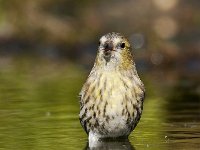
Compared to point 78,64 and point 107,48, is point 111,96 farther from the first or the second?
point 78,64

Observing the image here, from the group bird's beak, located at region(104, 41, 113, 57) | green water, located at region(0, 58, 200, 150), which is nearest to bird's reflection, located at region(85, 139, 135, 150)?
green water, located at region(0, 58, 200, 150)

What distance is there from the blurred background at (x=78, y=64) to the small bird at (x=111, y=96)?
0.25m

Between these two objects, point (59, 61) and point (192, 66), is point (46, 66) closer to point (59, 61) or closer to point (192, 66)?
point (59, 61)

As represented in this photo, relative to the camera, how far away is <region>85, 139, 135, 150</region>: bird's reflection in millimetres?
8695

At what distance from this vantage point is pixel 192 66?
738 inches

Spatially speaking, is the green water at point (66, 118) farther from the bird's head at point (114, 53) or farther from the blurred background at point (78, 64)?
the bird's head at point (114, 53)

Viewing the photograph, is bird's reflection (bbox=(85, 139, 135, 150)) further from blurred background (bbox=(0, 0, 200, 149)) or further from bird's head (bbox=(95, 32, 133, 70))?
bird's head (bbox=(95, 32, 133, 70))

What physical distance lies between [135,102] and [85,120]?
1.80 feet

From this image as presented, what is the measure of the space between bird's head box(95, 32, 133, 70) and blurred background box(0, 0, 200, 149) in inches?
31.5

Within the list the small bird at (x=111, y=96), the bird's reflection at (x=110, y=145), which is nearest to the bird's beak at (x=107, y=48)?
the small bird at (x=111, y=96)

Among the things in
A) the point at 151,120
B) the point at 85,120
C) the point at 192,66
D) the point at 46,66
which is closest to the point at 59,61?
the point at 46,66

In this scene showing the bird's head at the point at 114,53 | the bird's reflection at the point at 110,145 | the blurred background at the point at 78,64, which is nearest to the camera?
the bird's reflection at the point at 110,145

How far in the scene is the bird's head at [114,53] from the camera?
8.96 metres

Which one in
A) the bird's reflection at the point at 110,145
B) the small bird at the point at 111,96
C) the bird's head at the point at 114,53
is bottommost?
the bird's reflection at the point at 110,145
